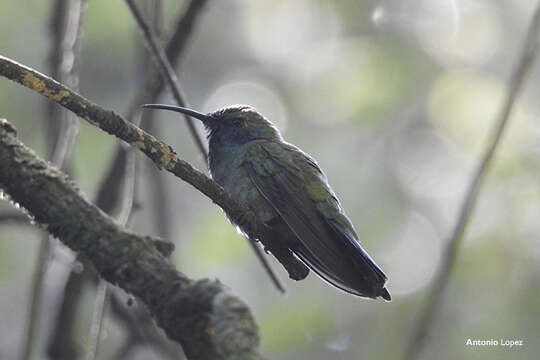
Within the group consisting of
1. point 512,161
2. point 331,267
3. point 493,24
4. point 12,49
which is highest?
point 493,24

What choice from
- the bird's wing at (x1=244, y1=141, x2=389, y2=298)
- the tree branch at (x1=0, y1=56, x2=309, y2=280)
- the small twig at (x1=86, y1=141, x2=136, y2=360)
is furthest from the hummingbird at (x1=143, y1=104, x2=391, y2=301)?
the tree branch at (x1=0, y1=56, x2=309, y2=280)

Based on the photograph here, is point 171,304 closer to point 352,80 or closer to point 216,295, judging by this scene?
point 216,295

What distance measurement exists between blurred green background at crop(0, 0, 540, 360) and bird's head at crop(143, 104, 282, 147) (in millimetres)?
1725

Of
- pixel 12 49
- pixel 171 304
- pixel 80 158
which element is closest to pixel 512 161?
pixel 80 158

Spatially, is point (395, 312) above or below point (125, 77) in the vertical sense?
below

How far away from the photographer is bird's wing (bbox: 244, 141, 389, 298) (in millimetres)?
3934

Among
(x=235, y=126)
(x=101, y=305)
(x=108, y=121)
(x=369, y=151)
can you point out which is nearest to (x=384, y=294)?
(x=101, y=305)

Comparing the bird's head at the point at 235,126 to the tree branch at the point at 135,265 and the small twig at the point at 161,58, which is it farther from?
the tree branch at the point at 135,265

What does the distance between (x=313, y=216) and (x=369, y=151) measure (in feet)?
17.5

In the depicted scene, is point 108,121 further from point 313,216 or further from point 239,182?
point 239,182

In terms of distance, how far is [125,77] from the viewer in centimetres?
953

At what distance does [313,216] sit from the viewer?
4.56 meters

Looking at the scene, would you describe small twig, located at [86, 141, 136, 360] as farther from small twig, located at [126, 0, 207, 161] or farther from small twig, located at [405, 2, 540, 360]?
small twig, located at [405, 2, 540, 360]

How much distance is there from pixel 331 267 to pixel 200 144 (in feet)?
3.35
